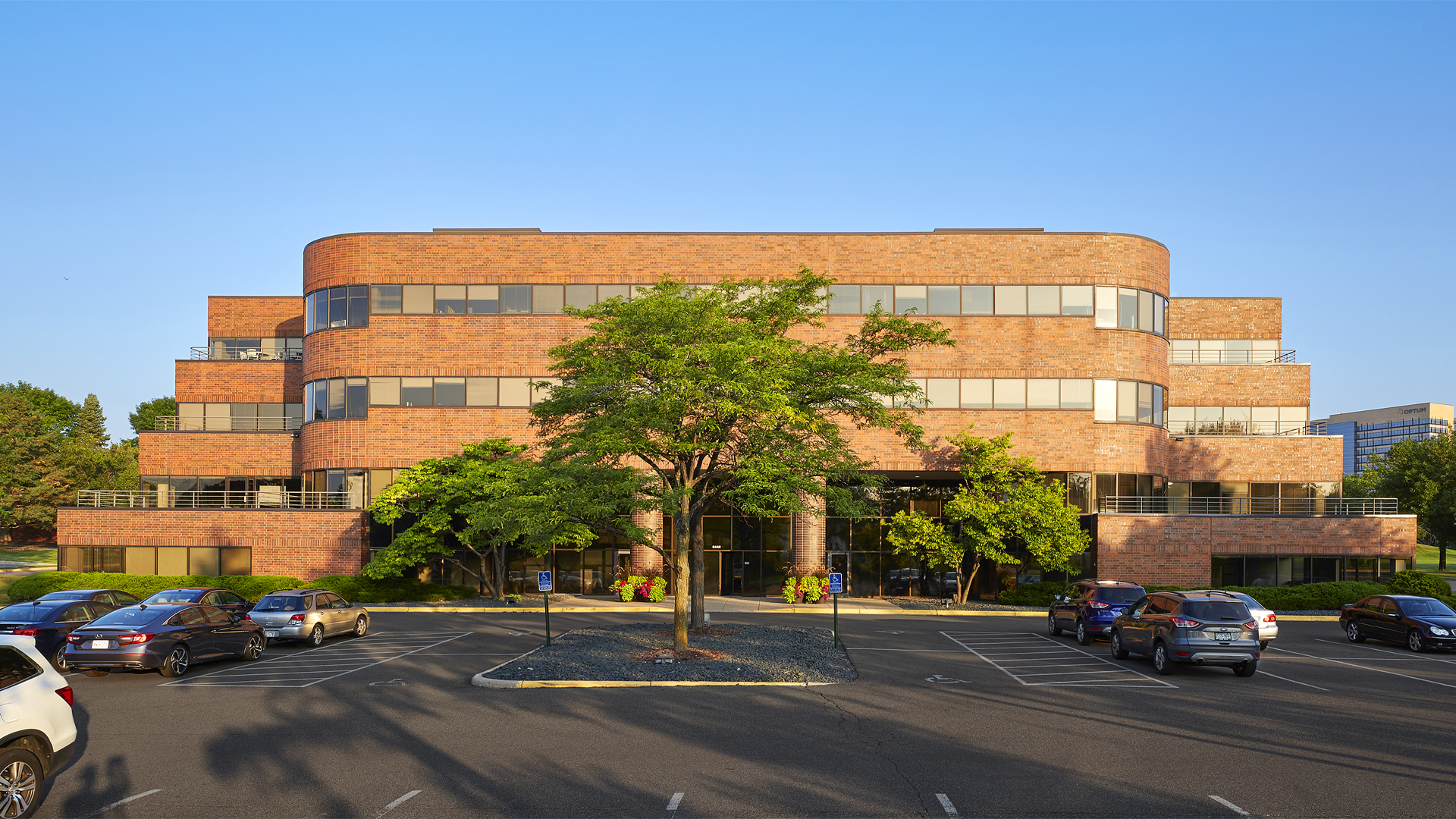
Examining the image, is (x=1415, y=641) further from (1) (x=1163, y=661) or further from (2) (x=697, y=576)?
(2) (x=697, y=576)

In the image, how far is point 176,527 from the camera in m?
39.9

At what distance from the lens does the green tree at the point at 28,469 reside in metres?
81.8

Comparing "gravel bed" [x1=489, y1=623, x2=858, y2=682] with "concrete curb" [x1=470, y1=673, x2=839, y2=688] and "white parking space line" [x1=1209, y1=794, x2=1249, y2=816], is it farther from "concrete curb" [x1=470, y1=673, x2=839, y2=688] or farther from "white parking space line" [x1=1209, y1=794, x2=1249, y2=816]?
"white parking space line" [x1=1209, y1=794, x2=1249, y2=816]

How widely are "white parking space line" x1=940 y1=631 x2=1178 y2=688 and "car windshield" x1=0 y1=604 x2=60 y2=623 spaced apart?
69.3ft

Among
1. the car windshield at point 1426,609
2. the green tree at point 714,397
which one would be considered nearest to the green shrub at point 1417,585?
the car windshield at point 1426,609

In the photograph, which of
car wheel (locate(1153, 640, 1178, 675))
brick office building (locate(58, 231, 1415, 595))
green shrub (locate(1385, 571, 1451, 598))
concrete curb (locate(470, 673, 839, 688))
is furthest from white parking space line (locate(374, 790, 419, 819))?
green shrub (locate(1385, 571, 1451, 598))

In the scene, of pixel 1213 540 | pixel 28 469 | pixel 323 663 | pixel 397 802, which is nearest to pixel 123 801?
pixel 397 802

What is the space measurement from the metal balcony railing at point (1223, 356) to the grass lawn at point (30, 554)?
79468mm

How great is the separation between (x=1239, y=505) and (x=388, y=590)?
38.7 meters

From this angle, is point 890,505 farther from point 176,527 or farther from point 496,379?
point 176,527

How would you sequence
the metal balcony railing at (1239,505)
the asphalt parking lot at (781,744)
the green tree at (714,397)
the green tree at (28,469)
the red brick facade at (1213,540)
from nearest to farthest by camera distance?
the asphalt parking lot at (781,744)
the green tree at (714,397)
the red brick facade at (1213,540)
the metal balcony railing at (1239,505)
the green tree at (28,469)

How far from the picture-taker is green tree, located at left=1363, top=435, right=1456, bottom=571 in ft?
195

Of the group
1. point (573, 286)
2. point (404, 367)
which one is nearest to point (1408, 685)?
point (573, 286)

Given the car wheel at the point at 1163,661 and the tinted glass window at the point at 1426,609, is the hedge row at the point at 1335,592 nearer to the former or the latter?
the tinted glass window at the point at 1426,609
